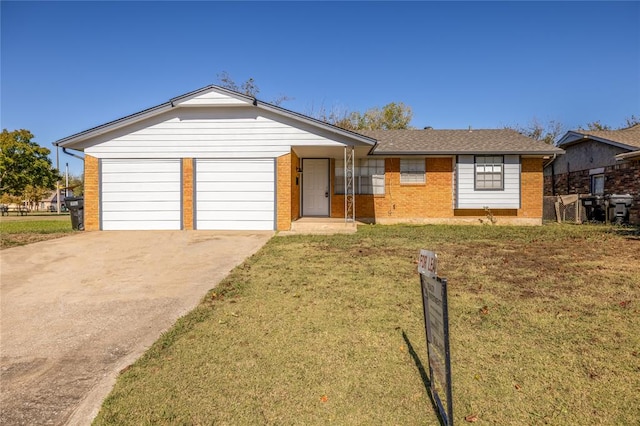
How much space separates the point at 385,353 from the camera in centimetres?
337

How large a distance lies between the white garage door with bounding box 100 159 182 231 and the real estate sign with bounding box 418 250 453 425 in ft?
38.6

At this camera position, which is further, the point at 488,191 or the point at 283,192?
the point at 488,191

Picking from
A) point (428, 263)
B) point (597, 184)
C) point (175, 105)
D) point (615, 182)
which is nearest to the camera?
point (428, 263)

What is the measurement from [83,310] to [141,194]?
29.8 ft

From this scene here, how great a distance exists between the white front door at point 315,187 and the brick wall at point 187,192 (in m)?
4.88

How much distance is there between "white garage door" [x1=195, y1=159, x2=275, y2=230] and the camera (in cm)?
1292

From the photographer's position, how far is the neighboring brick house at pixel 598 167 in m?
17.5

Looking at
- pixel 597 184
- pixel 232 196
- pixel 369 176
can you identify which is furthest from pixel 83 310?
pixel 597 184

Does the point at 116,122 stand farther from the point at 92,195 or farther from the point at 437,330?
the point at 437,330

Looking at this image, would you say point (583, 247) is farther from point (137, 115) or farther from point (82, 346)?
point (137, 115)

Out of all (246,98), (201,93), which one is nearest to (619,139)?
(246,98)

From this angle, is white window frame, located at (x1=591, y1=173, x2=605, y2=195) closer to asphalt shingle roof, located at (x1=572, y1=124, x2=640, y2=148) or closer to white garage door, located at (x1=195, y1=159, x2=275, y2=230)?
asphalt shingle roof, located at (x1=572, y1=124, x2=640, y2=148)

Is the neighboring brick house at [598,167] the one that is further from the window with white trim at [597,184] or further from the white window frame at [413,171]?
the white window frame at [413,171]

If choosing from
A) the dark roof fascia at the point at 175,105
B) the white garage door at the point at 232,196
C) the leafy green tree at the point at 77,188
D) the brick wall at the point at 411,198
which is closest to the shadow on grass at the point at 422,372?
the white garage door at the point at 232,196
